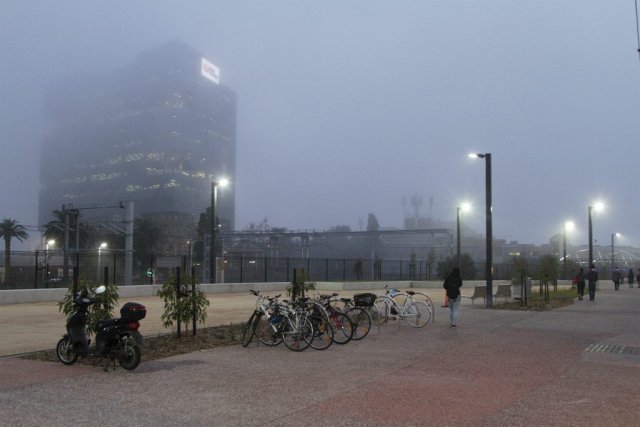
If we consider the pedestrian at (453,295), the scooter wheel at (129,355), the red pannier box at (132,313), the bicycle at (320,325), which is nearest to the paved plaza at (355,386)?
the scooter wheel at (129,355)

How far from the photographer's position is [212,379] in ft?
26.6

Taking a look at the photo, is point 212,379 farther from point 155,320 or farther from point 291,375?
point 155,320

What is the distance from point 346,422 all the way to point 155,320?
36.7 feet

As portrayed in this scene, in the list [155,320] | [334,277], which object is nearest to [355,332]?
[155,320]

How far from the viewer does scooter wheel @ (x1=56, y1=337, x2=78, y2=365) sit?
912 centimetres

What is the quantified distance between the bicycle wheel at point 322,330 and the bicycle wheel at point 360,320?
126cm

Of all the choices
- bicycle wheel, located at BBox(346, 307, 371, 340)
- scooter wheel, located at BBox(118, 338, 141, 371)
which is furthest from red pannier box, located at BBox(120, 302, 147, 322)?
bicycle wheel, located at BBox(346, 307, 371, 340)

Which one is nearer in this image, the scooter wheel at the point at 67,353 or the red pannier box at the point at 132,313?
the red pannier box at the point at 132,313

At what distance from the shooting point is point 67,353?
9.15 meters

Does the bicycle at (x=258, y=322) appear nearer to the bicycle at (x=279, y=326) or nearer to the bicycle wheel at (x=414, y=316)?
the bicycle at (x=279, y=326)

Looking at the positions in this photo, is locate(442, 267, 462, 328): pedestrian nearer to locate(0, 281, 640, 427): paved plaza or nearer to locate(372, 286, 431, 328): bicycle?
locate(372, 286, 431, 328): bicycle

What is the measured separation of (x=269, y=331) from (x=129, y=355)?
3.02 m

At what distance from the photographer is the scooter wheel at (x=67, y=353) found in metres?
9.12

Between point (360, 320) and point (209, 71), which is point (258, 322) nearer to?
point (360, 320)
